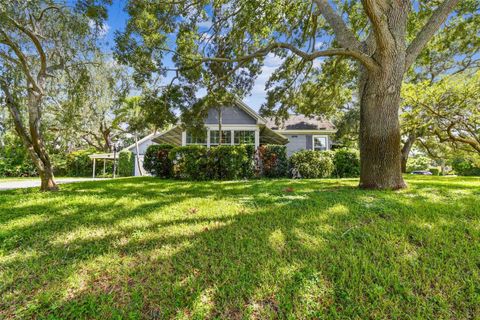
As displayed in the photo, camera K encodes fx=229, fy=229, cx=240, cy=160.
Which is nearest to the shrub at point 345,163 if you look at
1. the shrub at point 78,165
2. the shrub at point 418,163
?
the shrub at point 78,165

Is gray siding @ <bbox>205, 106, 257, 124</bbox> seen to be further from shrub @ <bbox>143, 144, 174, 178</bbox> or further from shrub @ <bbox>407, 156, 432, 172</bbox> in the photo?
shrub @ <bbox>407, 156, 432, 172</bbox>

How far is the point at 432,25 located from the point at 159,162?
35.3ft

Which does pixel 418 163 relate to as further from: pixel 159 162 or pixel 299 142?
pixel 159 162

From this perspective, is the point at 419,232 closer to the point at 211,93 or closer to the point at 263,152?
the point at 211,93

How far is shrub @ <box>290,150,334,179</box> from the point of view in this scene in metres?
10.8

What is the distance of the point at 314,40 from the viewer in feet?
30.3

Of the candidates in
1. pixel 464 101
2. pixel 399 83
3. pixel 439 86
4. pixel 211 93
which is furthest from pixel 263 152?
pixel 464 101

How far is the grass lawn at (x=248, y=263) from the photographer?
6.34 ft

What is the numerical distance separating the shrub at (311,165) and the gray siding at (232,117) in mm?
5112

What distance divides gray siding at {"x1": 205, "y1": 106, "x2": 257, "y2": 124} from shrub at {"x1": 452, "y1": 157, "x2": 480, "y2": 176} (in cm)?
2061

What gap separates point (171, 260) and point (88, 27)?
722 centimetres

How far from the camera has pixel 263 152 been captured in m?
10.6

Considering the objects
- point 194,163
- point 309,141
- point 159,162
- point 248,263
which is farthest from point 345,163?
point 248,263

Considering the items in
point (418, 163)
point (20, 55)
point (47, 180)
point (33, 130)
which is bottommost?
point (47, 180)
